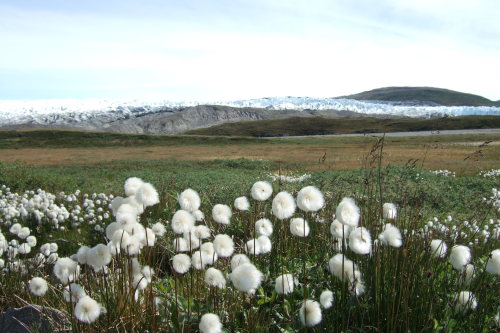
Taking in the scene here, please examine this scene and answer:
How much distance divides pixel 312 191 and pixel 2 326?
3141 millimetres

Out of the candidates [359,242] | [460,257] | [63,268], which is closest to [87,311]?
[63,268]

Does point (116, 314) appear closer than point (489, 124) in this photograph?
Yes

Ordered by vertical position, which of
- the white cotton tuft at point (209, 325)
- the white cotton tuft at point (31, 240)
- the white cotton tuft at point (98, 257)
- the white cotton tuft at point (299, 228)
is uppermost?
the white cotton tuft at point (299, 228)

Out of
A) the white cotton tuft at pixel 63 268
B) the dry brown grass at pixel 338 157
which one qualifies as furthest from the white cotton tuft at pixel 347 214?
the dry brown grass at pixel 338 157

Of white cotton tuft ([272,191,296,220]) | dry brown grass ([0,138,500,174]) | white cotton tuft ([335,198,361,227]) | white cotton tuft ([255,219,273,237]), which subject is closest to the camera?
white cotton tuft ([335,198,361,227])

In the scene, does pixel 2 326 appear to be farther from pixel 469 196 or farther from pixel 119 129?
pixel 119 129

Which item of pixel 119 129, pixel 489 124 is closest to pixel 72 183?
pixel 489 124

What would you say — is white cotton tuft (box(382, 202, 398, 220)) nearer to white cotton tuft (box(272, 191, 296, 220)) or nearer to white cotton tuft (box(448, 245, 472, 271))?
white cotton tuft (box(448, 245, 472, 271))

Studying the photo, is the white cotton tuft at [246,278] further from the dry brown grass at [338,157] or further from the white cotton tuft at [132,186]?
the dry brown grass at [338,157]

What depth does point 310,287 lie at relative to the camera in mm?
3924

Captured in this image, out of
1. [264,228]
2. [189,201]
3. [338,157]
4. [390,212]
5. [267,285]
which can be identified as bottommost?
[338,157]

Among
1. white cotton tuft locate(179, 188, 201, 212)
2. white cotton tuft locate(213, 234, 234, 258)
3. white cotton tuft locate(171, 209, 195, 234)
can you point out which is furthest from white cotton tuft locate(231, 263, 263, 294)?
white cotton tuft locate(179, 188, 201, 212)

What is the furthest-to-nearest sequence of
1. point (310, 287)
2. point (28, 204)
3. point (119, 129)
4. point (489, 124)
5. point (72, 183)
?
1. point (119, 129)
2. point (489, 124)
3. point (72, 183)
4. point (28, 204)
5. point (310, 287)

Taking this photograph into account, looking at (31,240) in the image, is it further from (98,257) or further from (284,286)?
(284,286)
